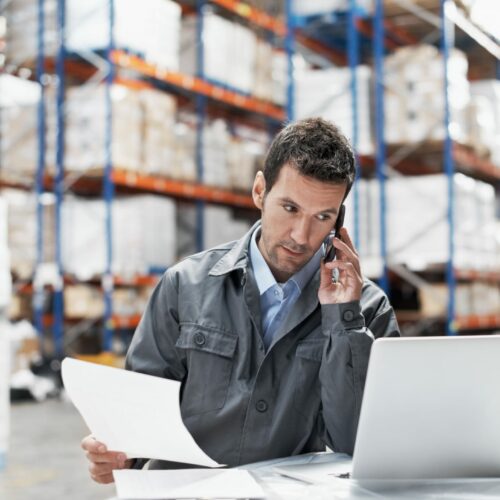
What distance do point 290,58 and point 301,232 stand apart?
531cm

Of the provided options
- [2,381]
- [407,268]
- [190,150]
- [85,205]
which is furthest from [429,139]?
[2,381]

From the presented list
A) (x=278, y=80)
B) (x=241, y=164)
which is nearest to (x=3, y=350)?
(x=241, y=164)

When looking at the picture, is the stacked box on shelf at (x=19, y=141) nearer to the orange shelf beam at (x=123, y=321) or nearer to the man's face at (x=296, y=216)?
the orange shelf beam at (x=123, y=321)

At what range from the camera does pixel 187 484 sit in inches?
52.8

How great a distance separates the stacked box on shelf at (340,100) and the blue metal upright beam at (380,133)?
0.29 feet

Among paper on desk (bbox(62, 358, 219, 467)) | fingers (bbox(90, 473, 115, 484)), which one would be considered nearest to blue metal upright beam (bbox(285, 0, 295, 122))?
fingers (bbox(90, 473, 115, 484))

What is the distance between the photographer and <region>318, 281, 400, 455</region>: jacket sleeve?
1.69 meters

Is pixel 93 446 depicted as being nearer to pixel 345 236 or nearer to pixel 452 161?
pixel 345 236

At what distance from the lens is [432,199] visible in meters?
6.32

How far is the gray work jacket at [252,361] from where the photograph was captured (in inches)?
67.3

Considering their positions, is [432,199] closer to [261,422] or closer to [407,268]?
[407,268]

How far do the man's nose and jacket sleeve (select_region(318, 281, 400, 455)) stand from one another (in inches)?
6.1

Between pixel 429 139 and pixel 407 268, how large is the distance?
1027 millimetres

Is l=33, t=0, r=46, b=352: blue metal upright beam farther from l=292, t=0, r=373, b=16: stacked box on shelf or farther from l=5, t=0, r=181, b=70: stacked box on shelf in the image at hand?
l=292, t=0, r=373, b=16: stacked box on shelf
